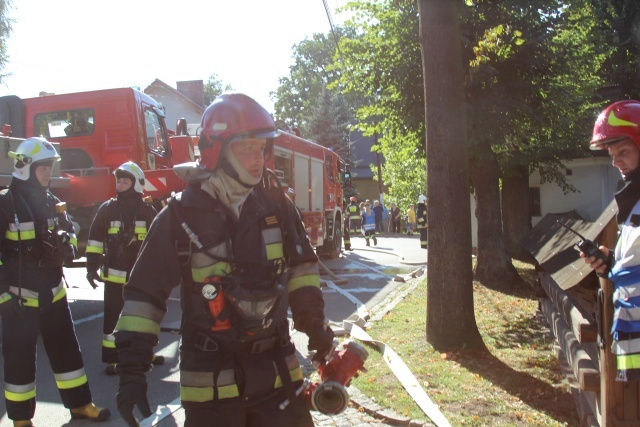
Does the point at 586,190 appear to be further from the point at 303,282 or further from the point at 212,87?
the point at 212,87

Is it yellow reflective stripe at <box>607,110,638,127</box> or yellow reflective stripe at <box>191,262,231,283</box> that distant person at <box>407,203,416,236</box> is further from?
yellow reflective stripe at <box>191,262,231,283</box>

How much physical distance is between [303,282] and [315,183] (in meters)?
13.7

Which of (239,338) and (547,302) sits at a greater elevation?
(239,338)

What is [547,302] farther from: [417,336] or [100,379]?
[100,379]

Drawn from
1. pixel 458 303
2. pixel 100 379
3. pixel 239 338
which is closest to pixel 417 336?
pixel 458 303

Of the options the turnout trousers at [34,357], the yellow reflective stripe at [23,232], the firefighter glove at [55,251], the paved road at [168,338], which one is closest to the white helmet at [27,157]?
the yellow reflective stripe at [23,232]

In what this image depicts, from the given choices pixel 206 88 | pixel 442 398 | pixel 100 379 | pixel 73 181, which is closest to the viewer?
pixel 442 398

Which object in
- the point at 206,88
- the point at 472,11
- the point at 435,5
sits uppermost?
the point at 206,88

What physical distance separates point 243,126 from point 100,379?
4320 mm

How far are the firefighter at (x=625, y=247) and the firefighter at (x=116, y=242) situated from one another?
14.5 feet

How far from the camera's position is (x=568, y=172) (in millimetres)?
19516

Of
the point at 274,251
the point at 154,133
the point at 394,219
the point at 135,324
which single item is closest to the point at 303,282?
the point at 274,251

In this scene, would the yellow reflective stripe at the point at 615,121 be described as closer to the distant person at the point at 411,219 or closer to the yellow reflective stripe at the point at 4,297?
the yellow reflective stripe at the point at 4,297

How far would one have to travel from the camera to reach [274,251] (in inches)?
108
